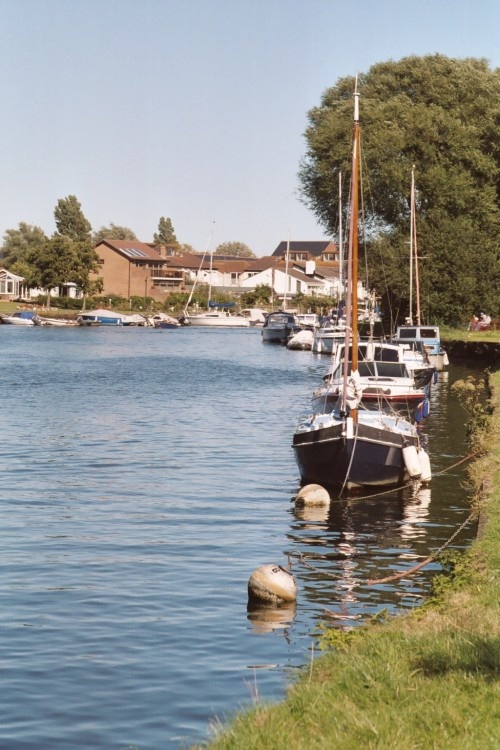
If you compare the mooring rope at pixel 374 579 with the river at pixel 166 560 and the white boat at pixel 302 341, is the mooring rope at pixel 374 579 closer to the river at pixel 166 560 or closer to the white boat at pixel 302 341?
the river at pixel 166 560

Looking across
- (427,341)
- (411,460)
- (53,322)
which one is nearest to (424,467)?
(411,460)

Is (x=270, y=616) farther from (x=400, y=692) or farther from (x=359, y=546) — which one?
(x=400, y=692)

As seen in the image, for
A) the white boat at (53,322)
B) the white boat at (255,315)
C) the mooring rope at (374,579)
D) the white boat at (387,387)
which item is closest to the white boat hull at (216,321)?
the white boat at (255,315)

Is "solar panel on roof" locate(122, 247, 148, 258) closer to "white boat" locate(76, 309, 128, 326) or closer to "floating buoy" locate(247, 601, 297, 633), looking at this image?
"white boat" locate(76, 309, 128, 326)

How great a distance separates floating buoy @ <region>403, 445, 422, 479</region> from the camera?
26469mm

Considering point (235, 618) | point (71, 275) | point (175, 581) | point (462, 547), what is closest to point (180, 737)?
point (235, 618)

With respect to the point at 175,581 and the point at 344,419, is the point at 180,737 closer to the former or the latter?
the point at 175,581

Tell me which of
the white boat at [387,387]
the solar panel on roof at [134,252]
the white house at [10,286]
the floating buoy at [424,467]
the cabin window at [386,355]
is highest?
the solar panel on roof at [134,252]

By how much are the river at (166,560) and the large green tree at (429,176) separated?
3377 cm

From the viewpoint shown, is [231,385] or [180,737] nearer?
[180,737]

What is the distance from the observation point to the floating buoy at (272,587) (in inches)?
642

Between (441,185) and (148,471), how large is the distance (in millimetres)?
53767

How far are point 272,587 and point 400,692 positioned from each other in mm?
6461

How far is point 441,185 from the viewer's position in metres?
79.6
